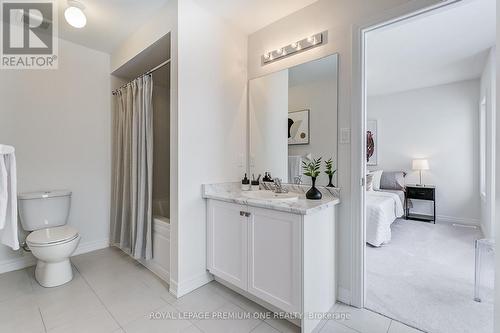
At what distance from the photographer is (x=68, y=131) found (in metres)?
2.70

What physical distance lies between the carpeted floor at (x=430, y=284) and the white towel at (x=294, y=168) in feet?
3.82

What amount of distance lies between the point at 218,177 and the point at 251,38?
1525 mm

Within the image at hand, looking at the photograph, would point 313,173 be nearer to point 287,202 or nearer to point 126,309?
point 287,202

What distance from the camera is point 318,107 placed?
2.04 m

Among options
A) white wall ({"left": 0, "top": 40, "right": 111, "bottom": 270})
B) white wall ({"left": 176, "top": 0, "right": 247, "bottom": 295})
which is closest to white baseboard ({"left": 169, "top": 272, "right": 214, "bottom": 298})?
white wall ({"left": 176, "top": 0, "right": 247, "bottom": 295})

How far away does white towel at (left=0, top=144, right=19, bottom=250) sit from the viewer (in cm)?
131

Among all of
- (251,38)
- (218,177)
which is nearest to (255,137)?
(218,177)

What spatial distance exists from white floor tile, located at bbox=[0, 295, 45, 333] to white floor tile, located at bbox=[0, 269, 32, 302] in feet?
0.32

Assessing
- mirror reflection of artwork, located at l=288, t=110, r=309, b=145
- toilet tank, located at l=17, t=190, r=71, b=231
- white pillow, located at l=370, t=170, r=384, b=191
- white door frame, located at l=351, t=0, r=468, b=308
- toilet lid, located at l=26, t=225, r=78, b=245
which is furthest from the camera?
white pillow, located at l=370, t=170, r=384, b=191

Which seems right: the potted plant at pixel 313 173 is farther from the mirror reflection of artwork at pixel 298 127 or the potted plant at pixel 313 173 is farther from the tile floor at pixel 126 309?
the tile floor at pixel 126 309

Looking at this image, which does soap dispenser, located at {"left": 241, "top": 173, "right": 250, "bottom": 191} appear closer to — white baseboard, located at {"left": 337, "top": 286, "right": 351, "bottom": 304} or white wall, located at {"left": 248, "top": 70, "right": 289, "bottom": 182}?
white wall, located at {"left": 248, "top": 70, "right": 289, "bottom": 182}

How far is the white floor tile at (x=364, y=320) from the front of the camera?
157cm

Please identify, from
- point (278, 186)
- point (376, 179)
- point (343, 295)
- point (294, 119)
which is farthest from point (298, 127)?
point (376, 179)

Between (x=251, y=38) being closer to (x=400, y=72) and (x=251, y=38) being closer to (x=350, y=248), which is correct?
(x=350, y=248)
